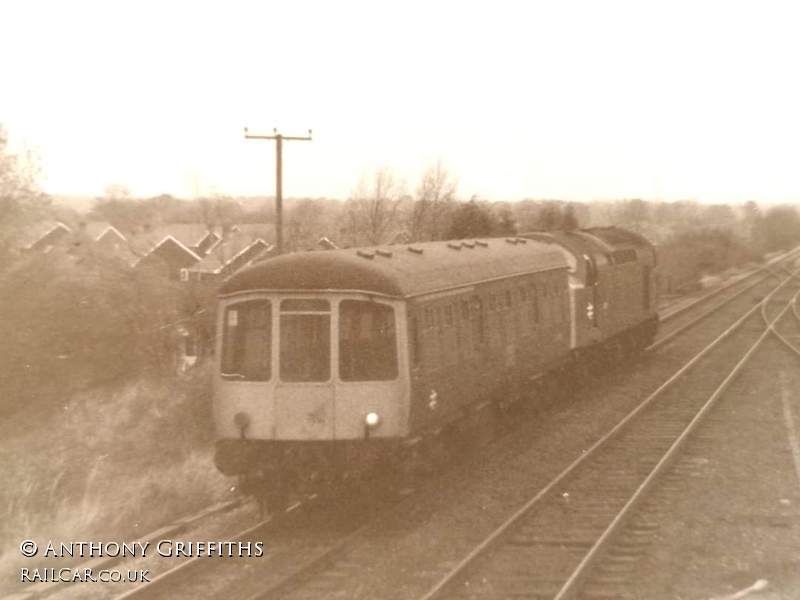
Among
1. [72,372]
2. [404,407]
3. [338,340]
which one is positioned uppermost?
[338,340]

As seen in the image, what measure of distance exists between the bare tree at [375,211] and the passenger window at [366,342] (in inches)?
1060

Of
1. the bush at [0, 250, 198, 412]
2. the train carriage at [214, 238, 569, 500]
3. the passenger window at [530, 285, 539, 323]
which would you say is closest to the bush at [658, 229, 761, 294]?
the bush at [0, 250, 198, 412]

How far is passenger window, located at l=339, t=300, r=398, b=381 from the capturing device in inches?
462

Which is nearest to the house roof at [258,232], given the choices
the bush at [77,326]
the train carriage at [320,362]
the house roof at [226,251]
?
the house roof at [226,251]

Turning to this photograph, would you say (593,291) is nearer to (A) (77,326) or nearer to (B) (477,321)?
(B) (477,321)

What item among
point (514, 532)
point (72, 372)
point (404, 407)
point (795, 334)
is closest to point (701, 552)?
point (514, 532)

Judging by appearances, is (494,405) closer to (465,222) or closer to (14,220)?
(465,222)

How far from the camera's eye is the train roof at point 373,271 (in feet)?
38.9

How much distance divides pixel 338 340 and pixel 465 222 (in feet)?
80.6

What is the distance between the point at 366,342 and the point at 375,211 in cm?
3334

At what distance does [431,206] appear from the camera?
45.6m

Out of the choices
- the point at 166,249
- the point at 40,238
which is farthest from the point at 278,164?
the point at 166,249

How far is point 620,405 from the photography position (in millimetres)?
20281

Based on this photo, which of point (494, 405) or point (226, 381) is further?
point (494, 405)
